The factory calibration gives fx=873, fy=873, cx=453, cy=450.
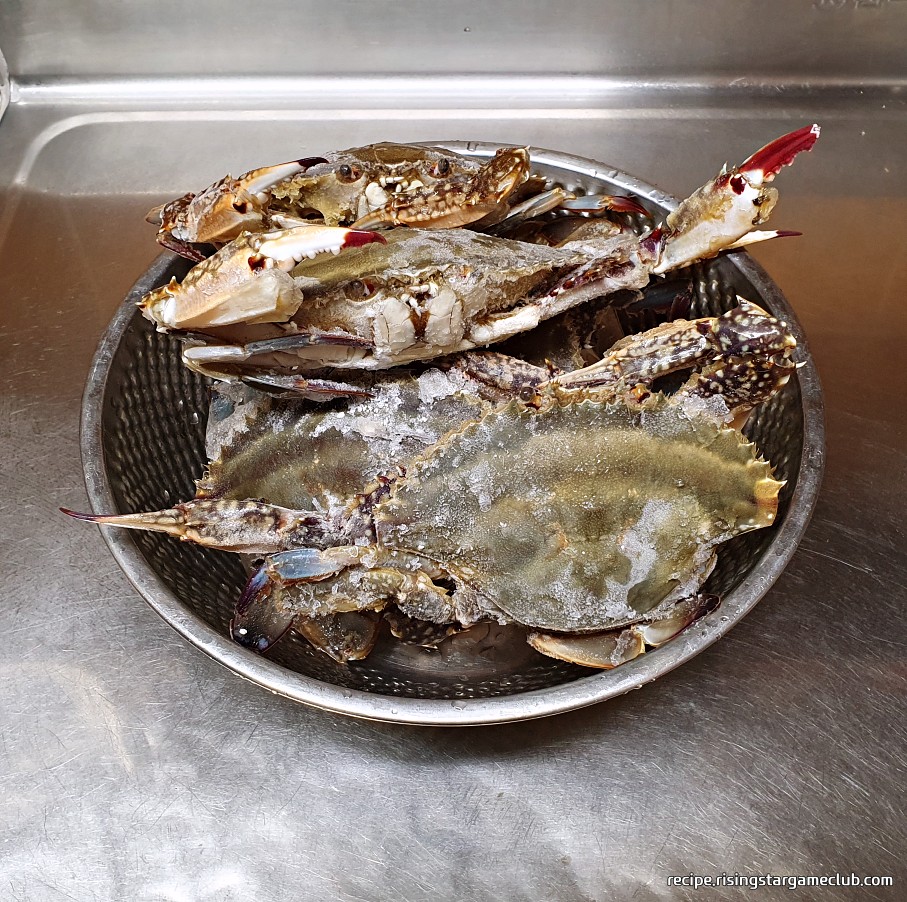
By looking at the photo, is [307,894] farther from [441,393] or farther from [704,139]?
[704,139]

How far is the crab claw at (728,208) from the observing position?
1.11m

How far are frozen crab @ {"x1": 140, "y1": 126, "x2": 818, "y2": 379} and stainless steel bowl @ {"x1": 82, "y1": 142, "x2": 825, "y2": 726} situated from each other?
15cm

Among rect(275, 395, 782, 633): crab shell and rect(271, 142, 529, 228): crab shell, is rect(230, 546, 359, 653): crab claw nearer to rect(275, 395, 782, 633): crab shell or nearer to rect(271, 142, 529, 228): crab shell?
rect(275, 395, 782, 633): crab shell

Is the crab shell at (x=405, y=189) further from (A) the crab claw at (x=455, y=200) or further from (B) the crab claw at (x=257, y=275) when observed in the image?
(B) the crab claw at (x=257, y=275)

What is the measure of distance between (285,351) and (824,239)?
1.24m

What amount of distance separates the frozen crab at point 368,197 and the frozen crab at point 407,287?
0.07 metres

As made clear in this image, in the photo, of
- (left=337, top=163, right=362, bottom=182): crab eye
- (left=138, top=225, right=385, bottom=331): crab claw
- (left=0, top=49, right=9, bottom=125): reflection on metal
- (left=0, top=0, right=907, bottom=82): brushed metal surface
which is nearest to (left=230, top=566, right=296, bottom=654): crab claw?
(left=138, top=225, right=385, bottom=331): crab claw

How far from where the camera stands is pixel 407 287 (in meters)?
1.13

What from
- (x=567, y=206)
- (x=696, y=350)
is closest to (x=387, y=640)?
(x=696, y=350)

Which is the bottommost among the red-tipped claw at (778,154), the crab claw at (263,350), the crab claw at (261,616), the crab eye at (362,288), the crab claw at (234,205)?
the crab claw at (261,616)

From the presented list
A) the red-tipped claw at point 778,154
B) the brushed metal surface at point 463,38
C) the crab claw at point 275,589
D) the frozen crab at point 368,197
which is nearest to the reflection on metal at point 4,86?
the brushed metal surface at point 463,38

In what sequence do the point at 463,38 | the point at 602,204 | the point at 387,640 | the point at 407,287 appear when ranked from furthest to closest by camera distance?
the point at 463,38 < the point at 602,204 < the point at 387,640 < the point at 407,287

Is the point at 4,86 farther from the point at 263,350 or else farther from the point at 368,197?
the point at 263,350

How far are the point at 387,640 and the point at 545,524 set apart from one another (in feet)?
1.14
